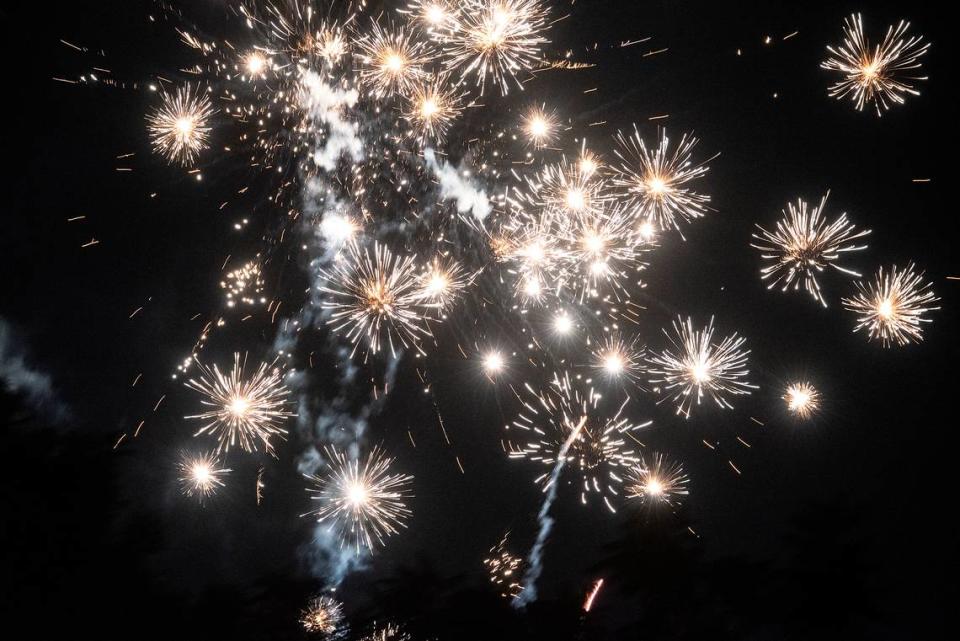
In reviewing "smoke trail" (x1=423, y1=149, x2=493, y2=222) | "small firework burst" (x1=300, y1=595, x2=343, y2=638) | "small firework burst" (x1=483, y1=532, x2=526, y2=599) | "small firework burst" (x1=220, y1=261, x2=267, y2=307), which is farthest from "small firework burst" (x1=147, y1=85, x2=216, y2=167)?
"small firework burst" (x1=483, y1=532, x2=526, y2=599)

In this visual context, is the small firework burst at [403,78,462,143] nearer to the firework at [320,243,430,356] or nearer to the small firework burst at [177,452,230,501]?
the firework at [320,243,430,356]

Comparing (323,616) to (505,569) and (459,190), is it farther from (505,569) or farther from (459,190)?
(459,190)

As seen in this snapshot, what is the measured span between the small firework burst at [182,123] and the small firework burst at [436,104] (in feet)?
9.45

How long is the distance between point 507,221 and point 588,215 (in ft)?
3.87

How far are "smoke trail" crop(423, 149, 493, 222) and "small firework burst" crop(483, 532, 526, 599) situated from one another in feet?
21.3

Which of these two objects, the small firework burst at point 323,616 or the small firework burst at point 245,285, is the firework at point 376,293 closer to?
the small firework burst at point 245,285

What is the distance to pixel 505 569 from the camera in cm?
992

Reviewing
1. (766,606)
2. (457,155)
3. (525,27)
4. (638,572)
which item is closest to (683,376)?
(457,155)

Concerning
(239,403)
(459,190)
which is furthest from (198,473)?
(459,190)

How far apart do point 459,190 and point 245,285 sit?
3565 millimetres

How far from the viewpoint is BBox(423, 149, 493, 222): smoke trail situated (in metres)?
7.20

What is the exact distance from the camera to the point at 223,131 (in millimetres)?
7031

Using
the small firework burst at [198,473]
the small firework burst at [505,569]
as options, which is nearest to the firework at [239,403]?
the small firework burst at [198,473]

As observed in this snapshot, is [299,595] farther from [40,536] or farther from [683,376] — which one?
[683,376]
